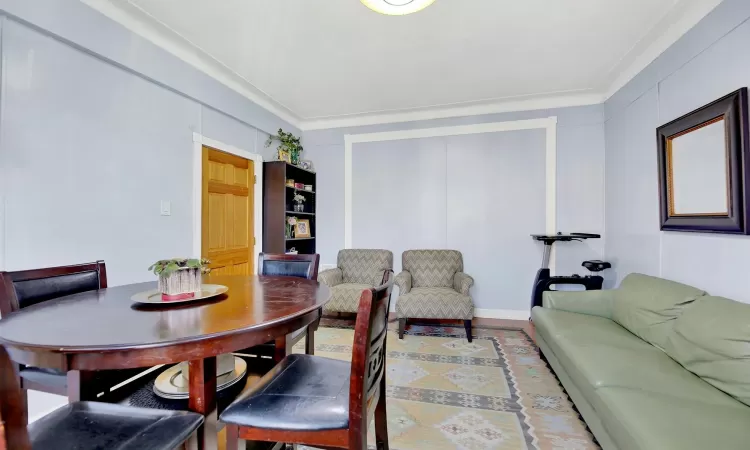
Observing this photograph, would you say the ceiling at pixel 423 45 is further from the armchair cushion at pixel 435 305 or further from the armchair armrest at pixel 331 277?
the armchair cushion at pixel 435 305

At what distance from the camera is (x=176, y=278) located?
1.37m

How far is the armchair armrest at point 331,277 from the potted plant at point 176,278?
2269 millimetres

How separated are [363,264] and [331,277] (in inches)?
18.7

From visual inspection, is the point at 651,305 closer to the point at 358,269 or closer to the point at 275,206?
the point at 358,269

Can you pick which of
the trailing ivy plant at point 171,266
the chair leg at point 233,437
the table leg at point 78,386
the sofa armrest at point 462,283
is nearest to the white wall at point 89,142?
the table leg at point 78,386

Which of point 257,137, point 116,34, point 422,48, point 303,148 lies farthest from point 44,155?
point 303,148

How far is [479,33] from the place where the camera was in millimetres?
2496

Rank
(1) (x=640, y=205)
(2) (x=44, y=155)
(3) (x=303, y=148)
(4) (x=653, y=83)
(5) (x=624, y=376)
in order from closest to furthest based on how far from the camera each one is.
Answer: (5) (x=624, y=376)
(2) (x=44, y=155)
(4) (x=653, y=83)
(1) (x=640, y=205)
(3) (x=303, y=148)

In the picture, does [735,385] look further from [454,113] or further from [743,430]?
[454,113]

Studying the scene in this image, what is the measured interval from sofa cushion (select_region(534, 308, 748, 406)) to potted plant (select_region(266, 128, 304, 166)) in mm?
3415

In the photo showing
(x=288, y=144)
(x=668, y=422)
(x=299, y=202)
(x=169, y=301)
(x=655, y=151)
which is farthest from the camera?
(x=299, y=202)

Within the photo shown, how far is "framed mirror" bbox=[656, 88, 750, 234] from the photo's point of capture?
182cm

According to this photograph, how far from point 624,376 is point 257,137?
3844mm

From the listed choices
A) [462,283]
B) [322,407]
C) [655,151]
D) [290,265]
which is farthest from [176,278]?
[655,151]
